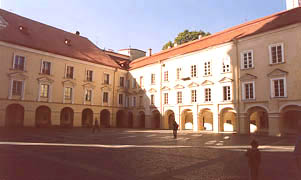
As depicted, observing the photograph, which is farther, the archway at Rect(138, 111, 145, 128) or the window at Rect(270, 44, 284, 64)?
the archway at Rect(138, 111, 145, 128)

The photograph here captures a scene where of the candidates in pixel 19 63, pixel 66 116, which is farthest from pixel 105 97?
pixel 19 63

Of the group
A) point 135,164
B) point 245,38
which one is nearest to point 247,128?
point 245,38

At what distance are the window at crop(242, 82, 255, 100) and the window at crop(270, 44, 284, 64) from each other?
317cm

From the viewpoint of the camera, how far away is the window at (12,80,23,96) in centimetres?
2560

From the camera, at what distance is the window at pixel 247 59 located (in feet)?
77.9

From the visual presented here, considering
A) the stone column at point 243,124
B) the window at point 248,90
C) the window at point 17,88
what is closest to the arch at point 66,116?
the window at point 17,88

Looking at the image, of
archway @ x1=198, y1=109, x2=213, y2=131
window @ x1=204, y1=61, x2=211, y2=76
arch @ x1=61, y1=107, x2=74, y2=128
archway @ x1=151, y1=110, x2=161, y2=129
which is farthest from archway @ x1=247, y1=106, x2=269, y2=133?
arch @ x1=61, y1=107, x2=74, y2=128

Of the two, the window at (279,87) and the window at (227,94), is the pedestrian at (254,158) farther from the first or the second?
the window at (227,94)

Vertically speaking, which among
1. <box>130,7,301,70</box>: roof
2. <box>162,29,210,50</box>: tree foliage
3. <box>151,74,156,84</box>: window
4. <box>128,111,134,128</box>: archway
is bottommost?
<box>128,111,134,128</box>: archway

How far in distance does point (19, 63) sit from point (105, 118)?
16255 mm

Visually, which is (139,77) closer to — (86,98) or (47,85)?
(86,98)

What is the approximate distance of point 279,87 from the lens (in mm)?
21203

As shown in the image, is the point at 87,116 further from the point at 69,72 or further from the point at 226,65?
the point at 226,65

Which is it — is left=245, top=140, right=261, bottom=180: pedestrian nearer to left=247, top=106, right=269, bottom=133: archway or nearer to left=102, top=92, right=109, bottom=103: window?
left=247, top=106, right=269, bottom=133: archway
